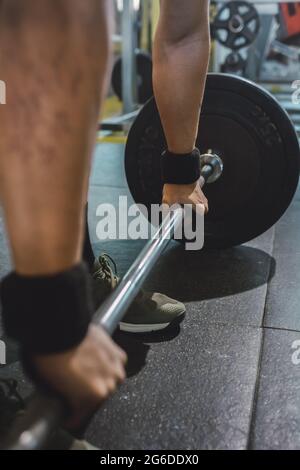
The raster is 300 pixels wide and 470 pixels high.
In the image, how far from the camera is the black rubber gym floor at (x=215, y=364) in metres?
0.73

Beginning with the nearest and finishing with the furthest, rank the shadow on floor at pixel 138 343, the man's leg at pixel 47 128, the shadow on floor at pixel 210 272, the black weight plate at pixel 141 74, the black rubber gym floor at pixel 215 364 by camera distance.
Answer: the man's leg at pixel 47 128, the black rubber gym floor at pixel 215 364, the shadow on floor at pixel 138 343, the shadow on floor at pixel 210 272, the black weight plate at pixel 141 74

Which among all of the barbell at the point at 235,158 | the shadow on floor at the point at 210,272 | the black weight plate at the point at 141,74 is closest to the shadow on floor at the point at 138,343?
the shadow on floor at the point at 210,272

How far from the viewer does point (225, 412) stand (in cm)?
77

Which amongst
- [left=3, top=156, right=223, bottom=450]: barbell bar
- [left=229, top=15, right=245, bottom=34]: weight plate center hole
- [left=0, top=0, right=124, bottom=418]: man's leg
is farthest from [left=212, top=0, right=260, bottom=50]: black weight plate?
[left=0, top=0, right=124, bottom=418]: man's leg

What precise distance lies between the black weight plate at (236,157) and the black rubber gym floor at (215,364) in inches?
4.5

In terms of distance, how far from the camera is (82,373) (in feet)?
1.46

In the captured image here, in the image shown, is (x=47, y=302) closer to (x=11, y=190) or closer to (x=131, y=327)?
(x=11, y=190)

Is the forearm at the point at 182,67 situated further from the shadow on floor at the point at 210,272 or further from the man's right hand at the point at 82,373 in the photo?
the man's right hand at the point at 82,373

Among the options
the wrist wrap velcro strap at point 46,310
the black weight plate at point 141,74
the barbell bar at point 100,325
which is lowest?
the black weight plate at point 141,74

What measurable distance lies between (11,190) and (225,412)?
1.68ft

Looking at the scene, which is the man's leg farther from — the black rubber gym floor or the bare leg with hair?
the bare leg with hair

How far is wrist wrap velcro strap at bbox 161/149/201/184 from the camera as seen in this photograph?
982 millimetres

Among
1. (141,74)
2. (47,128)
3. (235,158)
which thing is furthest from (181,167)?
(141,74)

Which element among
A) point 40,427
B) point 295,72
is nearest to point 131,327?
point 40,427
